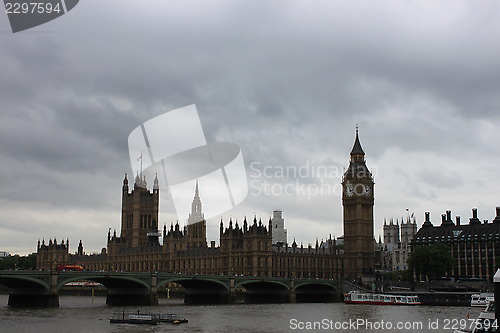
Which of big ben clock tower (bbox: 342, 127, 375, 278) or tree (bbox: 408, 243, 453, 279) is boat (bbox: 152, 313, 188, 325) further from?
big ben clock tower (bbox: 342, 127, 375, 278)

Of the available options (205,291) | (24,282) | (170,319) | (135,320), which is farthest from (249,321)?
(205,291)

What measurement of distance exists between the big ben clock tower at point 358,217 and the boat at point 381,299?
40.0 meters

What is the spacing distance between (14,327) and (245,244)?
261 feet

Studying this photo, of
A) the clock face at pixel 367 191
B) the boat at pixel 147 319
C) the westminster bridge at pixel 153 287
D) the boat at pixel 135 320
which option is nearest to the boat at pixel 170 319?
the boat at pixel 147 319

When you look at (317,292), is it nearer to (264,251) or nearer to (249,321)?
(264,251)

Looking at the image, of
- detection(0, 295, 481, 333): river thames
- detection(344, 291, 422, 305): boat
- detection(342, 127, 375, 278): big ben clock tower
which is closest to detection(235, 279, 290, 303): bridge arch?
detection(344, 291, 422, 305): boat

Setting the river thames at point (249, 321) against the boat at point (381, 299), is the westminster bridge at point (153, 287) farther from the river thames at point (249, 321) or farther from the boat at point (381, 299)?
the boat at point (381, 299)

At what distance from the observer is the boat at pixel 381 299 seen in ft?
306

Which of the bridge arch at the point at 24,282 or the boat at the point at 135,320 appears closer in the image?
the boat at the point at 135,320

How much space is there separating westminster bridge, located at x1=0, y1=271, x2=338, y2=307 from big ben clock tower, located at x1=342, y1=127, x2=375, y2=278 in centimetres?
2505

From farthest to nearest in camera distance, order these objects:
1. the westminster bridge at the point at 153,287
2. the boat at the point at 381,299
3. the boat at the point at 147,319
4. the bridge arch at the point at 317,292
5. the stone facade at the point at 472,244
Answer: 1. the stone facade at the point at 472,244
2. the bridge arch at the point at 317,292
3. the boat at the point at 381,299
4. the westminster bridge at the point at 153,287
5. the boat at the point at 147,319

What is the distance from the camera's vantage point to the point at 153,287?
87375 mm

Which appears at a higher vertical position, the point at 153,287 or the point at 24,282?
the point at 24,282

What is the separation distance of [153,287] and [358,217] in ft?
202
